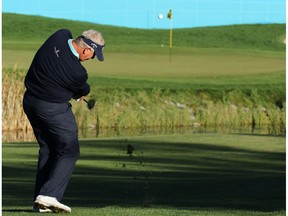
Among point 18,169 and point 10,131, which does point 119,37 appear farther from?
point 18,169

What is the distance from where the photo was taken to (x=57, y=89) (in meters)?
9.23

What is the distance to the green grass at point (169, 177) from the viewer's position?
36.3 feet

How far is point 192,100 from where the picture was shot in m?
35.2

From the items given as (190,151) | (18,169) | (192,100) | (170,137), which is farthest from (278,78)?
(18,169)

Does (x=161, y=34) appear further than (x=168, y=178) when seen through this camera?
Yes

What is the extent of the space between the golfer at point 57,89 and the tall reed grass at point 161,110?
62.5 feet

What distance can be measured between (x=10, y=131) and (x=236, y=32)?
4360 cm

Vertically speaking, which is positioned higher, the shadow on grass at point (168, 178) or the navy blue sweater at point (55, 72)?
the navy blue sweater at point (55, 72)

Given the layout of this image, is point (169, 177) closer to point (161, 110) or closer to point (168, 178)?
point (168, 178)

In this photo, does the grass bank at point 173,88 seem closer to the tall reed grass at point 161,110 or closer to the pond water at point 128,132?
the tall reed grass at point 161,110

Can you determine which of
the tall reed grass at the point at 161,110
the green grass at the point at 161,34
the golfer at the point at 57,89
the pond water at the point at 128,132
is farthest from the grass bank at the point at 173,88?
the golfer at the point at 57,89

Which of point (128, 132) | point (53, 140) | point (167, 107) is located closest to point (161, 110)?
point (167, 107)

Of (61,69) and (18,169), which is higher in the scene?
(61,69)

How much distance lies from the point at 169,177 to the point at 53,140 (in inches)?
240
